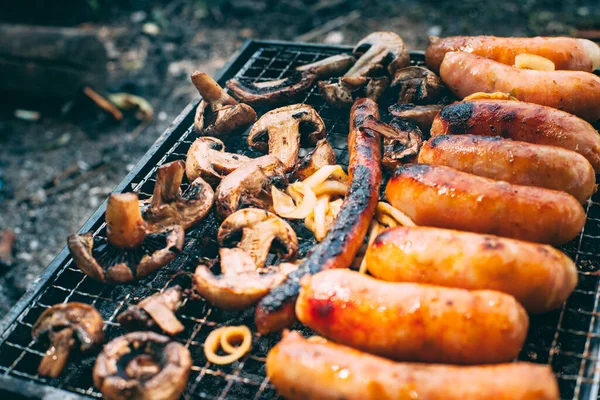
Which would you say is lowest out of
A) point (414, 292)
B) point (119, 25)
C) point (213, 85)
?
point (119, 25)

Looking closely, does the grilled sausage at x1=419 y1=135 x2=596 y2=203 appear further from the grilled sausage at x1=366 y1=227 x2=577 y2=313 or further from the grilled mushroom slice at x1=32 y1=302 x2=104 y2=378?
the grilled mushroom slice at x1=32 y1=302 x2=104 y2=378

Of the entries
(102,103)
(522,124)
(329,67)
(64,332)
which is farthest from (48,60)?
(522,124)

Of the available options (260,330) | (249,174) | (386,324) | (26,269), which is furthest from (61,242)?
(386,324)

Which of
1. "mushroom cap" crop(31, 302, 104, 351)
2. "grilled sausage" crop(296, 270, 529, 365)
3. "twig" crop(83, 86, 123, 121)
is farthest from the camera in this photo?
"twig" crop(83, 86, 123, 121)

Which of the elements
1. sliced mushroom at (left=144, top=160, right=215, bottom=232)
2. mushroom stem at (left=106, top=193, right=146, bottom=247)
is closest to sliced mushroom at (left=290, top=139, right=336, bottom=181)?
sliced mushroom at (left=144, top=160, right=215, bottom=232)

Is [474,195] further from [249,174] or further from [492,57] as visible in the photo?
[492,57]
